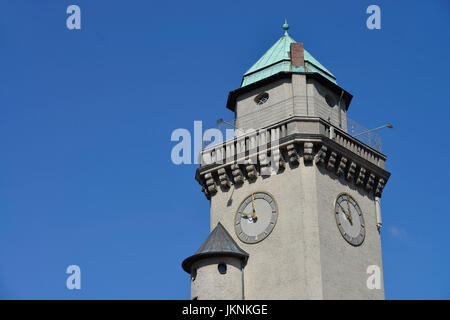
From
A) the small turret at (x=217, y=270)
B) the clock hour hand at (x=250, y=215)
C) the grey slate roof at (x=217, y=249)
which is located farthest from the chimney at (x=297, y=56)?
the small turret at (x=217, y=270)

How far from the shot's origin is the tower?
42.2 metres

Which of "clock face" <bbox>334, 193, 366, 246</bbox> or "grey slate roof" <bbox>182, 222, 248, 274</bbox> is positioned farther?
"clock face" <bbox>334, 193, 366, 246</bbox>

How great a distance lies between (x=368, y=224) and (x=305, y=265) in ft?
18.1

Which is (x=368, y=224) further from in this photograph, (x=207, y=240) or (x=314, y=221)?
(x=207, y=240)

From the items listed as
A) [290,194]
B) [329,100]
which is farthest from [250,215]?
[329,100]

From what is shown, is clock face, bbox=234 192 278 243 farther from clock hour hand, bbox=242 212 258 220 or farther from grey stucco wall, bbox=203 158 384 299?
grey stucco wall, bbox=203 158 384 299

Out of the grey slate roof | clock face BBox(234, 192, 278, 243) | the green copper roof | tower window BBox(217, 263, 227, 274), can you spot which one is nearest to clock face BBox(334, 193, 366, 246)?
clock face BBox(234, 192, 278, 243)

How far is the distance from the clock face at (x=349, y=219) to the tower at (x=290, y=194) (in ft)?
0.17

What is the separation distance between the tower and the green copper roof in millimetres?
60

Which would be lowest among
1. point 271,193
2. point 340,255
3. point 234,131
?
point 340,255

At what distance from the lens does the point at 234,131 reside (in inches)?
1850

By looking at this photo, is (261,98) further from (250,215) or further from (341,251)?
(341,251)

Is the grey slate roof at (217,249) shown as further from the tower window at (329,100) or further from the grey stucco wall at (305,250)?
the tower window at (329,100)
